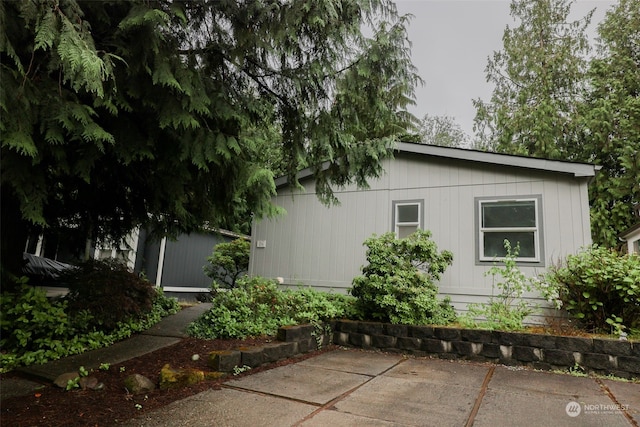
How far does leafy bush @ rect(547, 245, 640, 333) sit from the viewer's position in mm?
4758

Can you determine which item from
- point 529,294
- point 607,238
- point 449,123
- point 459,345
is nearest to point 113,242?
point 459,345

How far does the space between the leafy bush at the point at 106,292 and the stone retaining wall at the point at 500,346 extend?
2.95 metres

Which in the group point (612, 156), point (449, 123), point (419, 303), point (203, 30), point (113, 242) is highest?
point (449, 123)

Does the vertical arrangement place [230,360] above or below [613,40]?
below

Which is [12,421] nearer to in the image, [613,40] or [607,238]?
[607,238]

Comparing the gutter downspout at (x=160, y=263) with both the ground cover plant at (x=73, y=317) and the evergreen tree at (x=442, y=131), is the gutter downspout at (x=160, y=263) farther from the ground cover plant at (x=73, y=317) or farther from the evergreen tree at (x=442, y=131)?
the evergreen tree at (x=442, y=131)

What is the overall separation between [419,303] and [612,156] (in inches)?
490

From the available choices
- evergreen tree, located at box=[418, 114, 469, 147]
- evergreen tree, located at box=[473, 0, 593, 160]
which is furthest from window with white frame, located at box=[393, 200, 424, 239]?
evergreen tree, located at box=[418, 114, 469, 147]

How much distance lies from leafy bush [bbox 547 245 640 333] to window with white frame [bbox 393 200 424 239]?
2.54 metres

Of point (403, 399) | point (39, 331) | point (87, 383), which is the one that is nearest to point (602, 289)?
point (403, 399)

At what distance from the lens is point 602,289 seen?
16.3 feet

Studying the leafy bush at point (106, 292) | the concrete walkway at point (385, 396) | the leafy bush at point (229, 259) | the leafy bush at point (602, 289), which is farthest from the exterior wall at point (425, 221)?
the leafy bush at point (106, 292)

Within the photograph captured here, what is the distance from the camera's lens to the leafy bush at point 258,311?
16.2ft

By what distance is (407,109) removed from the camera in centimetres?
1856
